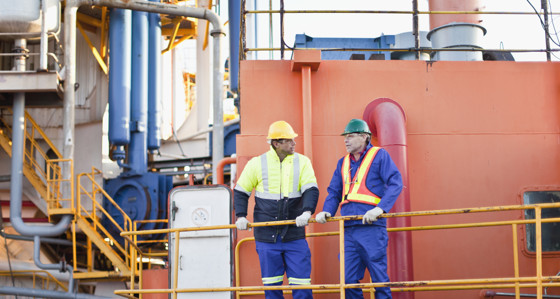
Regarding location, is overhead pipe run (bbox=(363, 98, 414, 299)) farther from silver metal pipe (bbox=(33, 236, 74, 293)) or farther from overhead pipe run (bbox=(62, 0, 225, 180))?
silver metal pipe (bbox=(33, 236, 74, 293))

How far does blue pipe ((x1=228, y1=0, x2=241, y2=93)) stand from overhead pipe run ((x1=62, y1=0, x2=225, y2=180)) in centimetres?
43

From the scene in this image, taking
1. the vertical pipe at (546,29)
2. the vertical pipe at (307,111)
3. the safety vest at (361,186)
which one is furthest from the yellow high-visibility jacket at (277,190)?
the vertical pipe at (546,29)

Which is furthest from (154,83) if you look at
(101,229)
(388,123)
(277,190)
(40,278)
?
(277,190)

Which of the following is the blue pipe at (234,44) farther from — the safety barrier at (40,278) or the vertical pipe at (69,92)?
the safety barrier at (40,278)

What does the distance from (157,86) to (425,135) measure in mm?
11388

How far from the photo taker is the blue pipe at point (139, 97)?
15.5 m

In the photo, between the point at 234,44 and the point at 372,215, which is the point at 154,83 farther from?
the point at 372,215

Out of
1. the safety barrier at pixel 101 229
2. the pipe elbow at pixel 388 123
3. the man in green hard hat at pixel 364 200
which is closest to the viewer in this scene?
the man in green hard hat at pixel 364 200

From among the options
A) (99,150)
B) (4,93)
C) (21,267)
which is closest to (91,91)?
(99,150)

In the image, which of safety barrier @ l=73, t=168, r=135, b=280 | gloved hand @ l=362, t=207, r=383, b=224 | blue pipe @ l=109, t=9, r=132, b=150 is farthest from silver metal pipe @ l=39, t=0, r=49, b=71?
gloved hand @ l=362, t=207, r=383, b=224

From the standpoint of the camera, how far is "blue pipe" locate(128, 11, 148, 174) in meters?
15.5

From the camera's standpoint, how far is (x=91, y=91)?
1647 cm

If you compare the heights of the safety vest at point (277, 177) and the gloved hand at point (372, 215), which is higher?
the safety vest at point (277, 177)

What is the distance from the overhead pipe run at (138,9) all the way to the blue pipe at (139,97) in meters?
1.50
